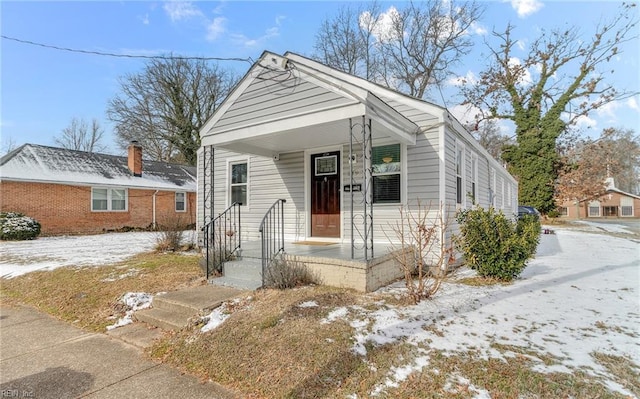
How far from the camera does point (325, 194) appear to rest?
7.66 metres

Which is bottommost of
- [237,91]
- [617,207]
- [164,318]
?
[164,318]

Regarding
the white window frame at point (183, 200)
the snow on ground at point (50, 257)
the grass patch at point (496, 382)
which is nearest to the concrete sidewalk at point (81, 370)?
the grass patch at point (496, 382)

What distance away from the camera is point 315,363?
289 cm

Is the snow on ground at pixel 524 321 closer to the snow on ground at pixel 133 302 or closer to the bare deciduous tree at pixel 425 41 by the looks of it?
the snow on ground at pixel 133 302

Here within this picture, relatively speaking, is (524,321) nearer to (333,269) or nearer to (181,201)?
(333,269)

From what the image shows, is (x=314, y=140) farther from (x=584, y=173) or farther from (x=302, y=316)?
(x=584, y=173)

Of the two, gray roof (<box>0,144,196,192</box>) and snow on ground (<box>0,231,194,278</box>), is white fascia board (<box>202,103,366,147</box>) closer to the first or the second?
snow on ground (<box>0,231,194,278</box>)

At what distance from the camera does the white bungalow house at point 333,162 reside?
5.18 m

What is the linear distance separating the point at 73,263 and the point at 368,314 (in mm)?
7650

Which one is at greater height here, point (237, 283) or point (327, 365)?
point (237, 283)

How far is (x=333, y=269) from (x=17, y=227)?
15.1 m

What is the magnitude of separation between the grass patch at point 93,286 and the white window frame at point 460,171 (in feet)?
19.6

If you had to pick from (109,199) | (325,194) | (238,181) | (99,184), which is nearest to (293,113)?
(325,194)

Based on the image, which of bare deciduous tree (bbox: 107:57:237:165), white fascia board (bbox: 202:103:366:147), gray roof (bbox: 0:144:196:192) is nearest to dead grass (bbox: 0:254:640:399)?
white fascia board (bbox: 202:103:366:147)
